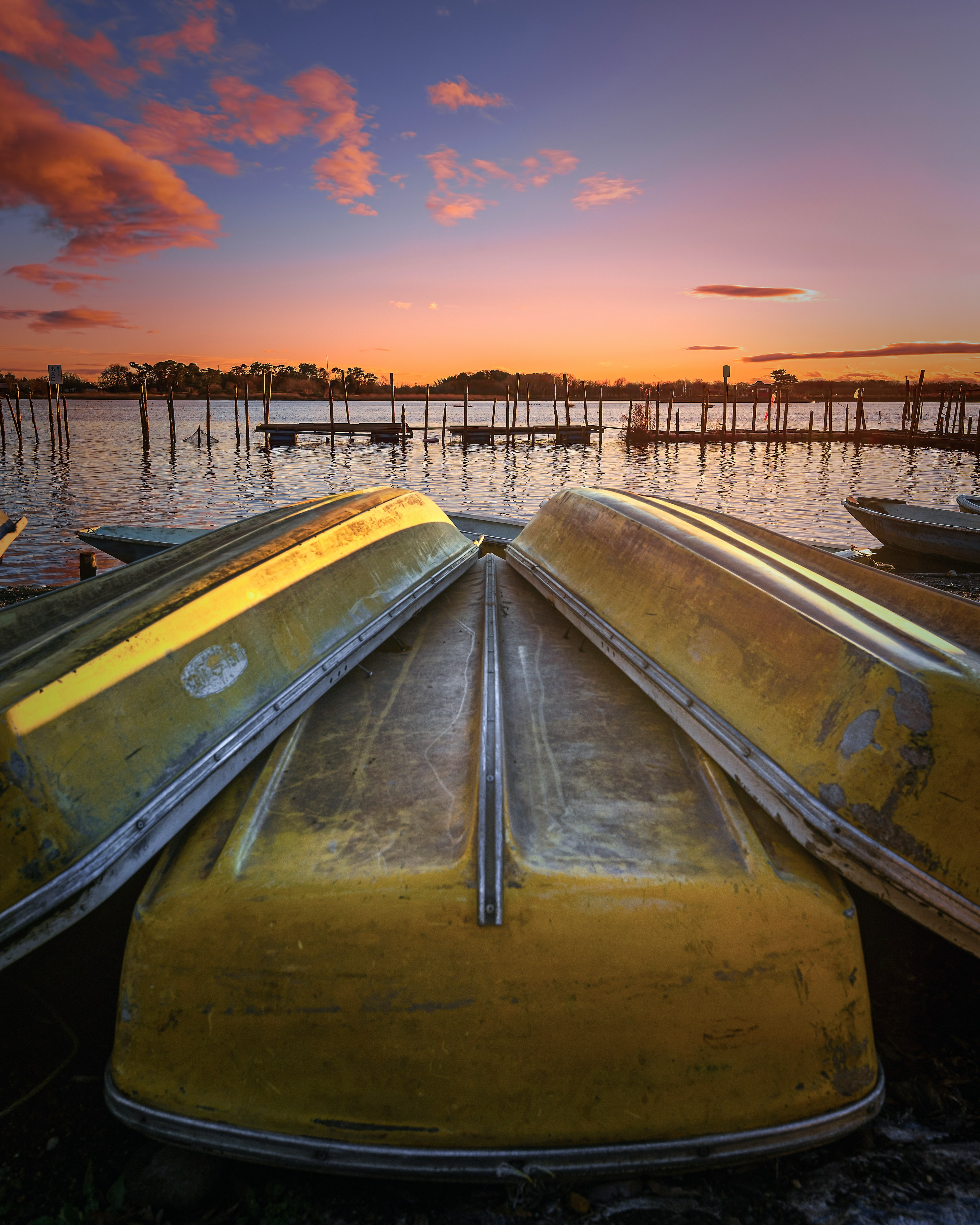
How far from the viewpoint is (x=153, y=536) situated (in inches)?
325

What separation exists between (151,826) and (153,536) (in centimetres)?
703

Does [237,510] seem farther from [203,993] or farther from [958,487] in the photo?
[958,487]

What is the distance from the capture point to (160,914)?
6.23 ft

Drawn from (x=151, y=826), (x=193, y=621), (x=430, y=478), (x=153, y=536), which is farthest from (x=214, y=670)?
(x=430, y=478)

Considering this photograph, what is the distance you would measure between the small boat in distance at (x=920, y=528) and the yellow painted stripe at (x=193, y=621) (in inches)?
370

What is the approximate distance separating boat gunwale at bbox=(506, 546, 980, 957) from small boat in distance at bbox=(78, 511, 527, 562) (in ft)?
15.9

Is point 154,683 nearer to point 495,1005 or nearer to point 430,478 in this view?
point 495,1005

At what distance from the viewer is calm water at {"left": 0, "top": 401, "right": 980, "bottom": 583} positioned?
1666cm

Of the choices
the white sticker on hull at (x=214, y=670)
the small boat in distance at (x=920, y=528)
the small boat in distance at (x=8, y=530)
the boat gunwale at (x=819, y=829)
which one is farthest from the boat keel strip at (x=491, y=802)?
the small boat in distance at (x=920, y=528)

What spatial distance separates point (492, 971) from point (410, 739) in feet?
3.71

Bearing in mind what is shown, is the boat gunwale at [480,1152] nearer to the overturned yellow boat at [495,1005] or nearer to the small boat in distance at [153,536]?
the overturned yellow boat at [495,1005]

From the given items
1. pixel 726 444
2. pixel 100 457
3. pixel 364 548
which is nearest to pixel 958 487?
pixel 726 444

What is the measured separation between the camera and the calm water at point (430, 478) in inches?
656

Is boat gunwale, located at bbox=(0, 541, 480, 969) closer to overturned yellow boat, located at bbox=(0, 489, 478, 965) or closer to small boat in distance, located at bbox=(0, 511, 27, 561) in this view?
overturned yellow boat, located at bbox=(0, 489, 478, 965)
